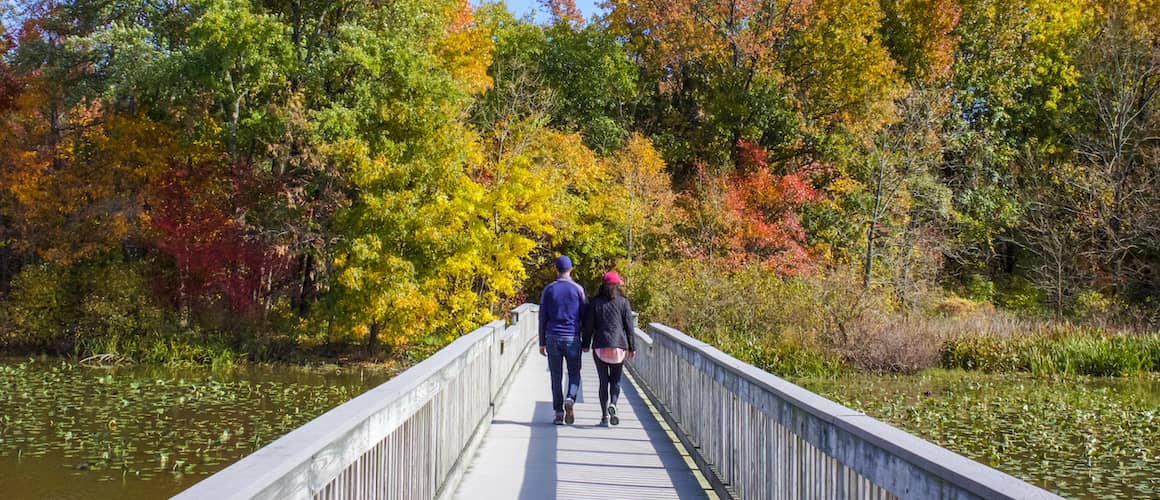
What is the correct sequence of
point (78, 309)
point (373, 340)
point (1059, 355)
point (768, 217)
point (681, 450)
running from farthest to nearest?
1. point (768, 217)
2. point (78, 309)
3. point (373, 340)
4. point (1059, 355)
5. point (681, 450)

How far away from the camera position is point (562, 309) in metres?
9.81

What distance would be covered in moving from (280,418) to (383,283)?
9.19 m

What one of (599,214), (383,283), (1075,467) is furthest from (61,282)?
(1075,467)

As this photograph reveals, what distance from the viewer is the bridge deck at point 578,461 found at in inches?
271

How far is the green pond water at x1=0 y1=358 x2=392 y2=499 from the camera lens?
38.7 ft

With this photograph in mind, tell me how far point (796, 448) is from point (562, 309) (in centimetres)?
522

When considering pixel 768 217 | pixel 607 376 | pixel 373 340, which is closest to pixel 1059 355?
pixel 768 217

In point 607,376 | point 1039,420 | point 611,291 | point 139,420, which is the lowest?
→ point 139,420

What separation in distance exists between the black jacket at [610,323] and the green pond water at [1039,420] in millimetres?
4612

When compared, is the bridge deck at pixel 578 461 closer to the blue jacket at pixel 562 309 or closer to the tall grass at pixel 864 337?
the blue jacket at pixel 562 309

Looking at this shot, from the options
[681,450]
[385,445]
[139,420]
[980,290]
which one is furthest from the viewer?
[980,290]

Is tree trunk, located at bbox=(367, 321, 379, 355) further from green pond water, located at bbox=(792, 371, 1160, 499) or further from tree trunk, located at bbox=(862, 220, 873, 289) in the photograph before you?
tree trunk, located at bbox=(862, 220, 873, 289)

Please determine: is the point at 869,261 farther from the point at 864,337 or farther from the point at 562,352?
the point at 562,352

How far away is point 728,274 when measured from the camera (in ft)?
93.1
